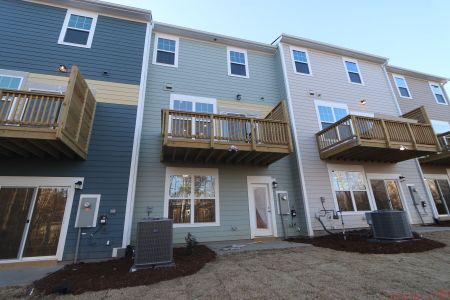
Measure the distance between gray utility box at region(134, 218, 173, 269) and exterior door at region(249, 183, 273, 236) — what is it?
3.74 meters

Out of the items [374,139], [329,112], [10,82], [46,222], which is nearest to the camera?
[46,222]

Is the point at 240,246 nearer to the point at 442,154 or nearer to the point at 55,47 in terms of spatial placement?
the point at 55,47

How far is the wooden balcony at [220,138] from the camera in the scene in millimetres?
6447

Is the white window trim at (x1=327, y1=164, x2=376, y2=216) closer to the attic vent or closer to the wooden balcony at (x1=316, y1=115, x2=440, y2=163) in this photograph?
the wooden balcony at (x1=316, y1=115, x2=440, y2=163)

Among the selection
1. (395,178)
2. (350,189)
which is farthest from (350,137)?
(395,178)

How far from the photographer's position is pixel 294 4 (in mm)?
13328

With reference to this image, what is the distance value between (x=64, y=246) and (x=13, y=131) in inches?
127

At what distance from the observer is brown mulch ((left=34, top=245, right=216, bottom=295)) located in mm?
3652

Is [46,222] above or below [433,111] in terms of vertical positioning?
below

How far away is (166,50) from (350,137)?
27.4ft

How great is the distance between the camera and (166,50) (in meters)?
9.20

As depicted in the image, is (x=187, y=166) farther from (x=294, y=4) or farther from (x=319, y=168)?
(x=294, y=4)

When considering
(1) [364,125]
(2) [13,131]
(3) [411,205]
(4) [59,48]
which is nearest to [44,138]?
(2) [13,131]

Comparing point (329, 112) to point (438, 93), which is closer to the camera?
point (329, 112)
